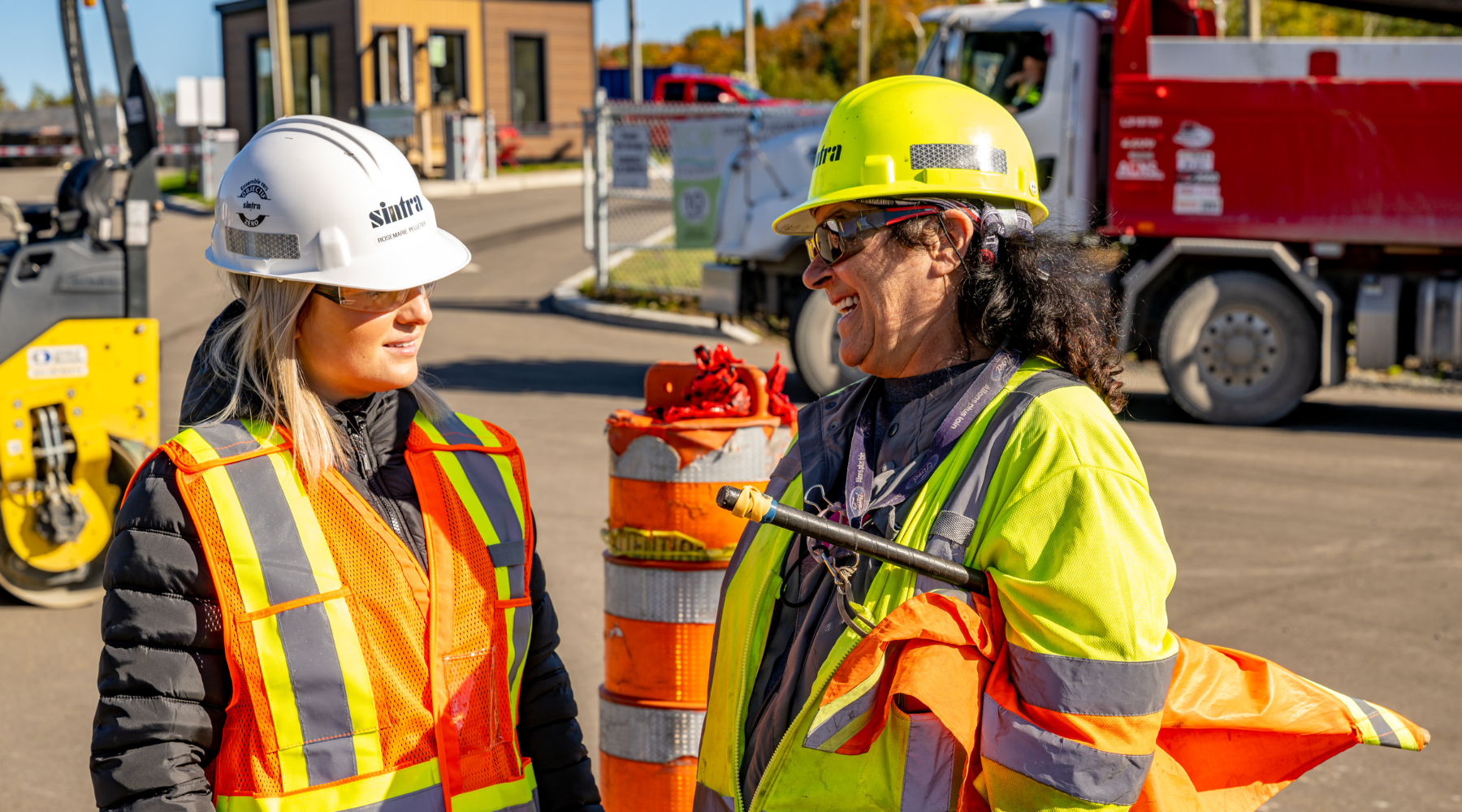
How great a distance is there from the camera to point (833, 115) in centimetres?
226

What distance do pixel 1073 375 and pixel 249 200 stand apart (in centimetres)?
131

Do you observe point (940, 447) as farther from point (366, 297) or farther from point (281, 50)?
point (281, 50)

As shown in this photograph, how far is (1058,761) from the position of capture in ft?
5.64

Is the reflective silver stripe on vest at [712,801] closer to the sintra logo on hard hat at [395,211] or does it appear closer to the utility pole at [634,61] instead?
the sintra logo on hard hat at [395,211]

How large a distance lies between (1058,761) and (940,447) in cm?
49

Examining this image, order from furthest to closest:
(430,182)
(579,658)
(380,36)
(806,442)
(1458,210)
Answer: (380,36)
(430,182)
(1458,210)
(579,658)
(806,442)

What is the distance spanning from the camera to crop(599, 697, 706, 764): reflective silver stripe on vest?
10.2 ft

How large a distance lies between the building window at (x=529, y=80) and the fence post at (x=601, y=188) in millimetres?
18971

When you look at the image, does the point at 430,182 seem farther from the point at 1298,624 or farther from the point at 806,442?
the point at 806,442

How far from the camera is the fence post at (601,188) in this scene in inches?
639

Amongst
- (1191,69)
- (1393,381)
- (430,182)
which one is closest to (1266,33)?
(430,182)

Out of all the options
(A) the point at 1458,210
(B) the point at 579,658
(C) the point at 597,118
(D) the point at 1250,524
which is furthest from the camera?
(C) the point at 597,118

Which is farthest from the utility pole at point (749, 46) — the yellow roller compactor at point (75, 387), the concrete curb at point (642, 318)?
the yellow roller compactor at point (75, 387)

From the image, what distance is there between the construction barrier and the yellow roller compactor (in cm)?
373
